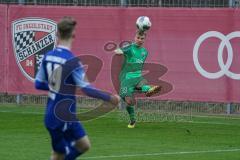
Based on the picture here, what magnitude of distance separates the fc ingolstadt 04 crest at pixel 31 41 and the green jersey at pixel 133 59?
5077mm

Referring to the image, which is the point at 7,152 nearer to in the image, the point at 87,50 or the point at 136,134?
the point at 136,134

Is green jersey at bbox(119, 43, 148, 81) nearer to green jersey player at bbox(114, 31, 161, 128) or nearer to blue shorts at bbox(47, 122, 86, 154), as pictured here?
green jersey player at bbox(114, 31, 161, 128)

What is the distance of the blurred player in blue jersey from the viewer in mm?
10195

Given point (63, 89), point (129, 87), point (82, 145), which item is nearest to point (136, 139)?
point (129, 87)

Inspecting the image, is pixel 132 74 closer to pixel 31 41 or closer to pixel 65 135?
pixel 31 41

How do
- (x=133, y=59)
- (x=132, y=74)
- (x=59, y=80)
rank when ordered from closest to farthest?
(x=59, y=80) → (x=133, y=59) → (x=132, y=74)

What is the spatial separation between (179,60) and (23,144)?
7.37m

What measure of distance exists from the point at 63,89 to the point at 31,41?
14408 mm

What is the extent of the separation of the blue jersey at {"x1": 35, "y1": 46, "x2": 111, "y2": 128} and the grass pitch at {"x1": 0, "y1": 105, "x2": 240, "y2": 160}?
12.1 feet

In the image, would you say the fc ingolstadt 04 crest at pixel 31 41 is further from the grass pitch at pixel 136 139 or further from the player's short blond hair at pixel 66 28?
the player's short blond hair at pixel 66 28

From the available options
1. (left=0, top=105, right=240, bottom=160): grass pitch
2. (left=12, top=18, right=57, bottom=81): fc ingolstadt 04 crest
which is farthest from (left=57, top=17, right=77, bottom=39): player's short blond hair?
(left=12, top=18, right=57, bottom=81): fc ingolstadt 04 crest

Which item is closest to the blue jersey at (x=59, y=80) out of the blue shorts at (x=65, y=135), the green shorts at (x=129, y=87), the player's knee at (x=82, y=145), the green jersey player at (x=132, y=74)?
the blue shorts at (x=65, y=135)

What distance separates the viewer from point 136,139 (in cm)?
1698

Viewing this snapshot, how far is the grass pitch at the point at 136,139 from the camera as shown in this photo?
14.6 metres
